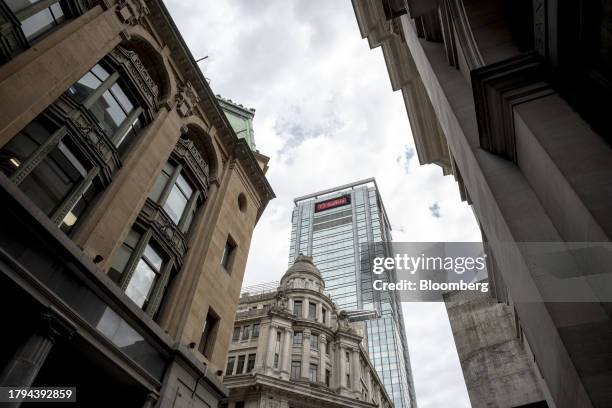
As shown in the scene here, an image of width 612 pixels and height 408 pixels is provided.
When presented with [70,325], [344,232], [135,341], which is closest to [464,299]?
[135,341]

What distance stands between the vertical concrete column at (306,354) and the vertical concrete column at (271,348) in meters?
3.98

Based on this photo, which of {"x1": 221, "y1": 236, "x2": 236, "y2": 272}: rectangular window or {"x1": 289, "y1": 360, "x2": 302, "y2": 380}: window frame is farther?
{"x1": 289, "y1": 360, "x2": 302, "y2": 380}: window frame

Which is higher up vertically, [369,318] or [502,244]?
[369,318]

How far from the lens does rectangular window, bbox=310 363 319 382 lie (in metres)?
43.7

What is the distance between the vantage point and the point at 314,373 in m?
44.2

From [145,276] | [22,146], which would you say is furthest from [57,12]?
[145,276]

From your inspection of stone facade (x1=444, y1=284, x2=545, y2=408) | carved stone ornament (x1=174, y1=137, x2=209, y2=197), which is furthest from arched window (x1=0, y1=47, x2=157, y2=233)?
stone facade (x1=444, y1=284, x2=545, y2=408)

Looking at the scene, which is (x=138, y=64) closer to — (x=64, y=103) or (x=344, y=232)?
(x=64, y=103)

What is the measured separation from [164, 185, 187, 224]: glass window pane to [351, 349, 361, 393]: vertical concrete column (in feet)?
129

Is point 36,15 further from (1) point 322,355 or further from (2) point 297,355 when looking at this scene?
(1) point 322,355

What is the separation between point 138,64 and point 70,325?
1124 centimetres

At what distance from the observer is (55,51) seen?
34.4ft

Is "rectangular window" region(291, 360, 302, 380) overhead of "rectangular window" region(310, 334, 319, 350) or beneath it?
beneath

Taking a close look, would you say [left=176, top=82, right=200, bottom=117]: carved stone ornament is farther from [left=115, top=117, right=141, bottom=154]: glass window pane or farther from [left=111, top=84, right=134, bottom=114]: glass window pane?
[left=111, top=84, right=134, bottom=114]: glass window pane
